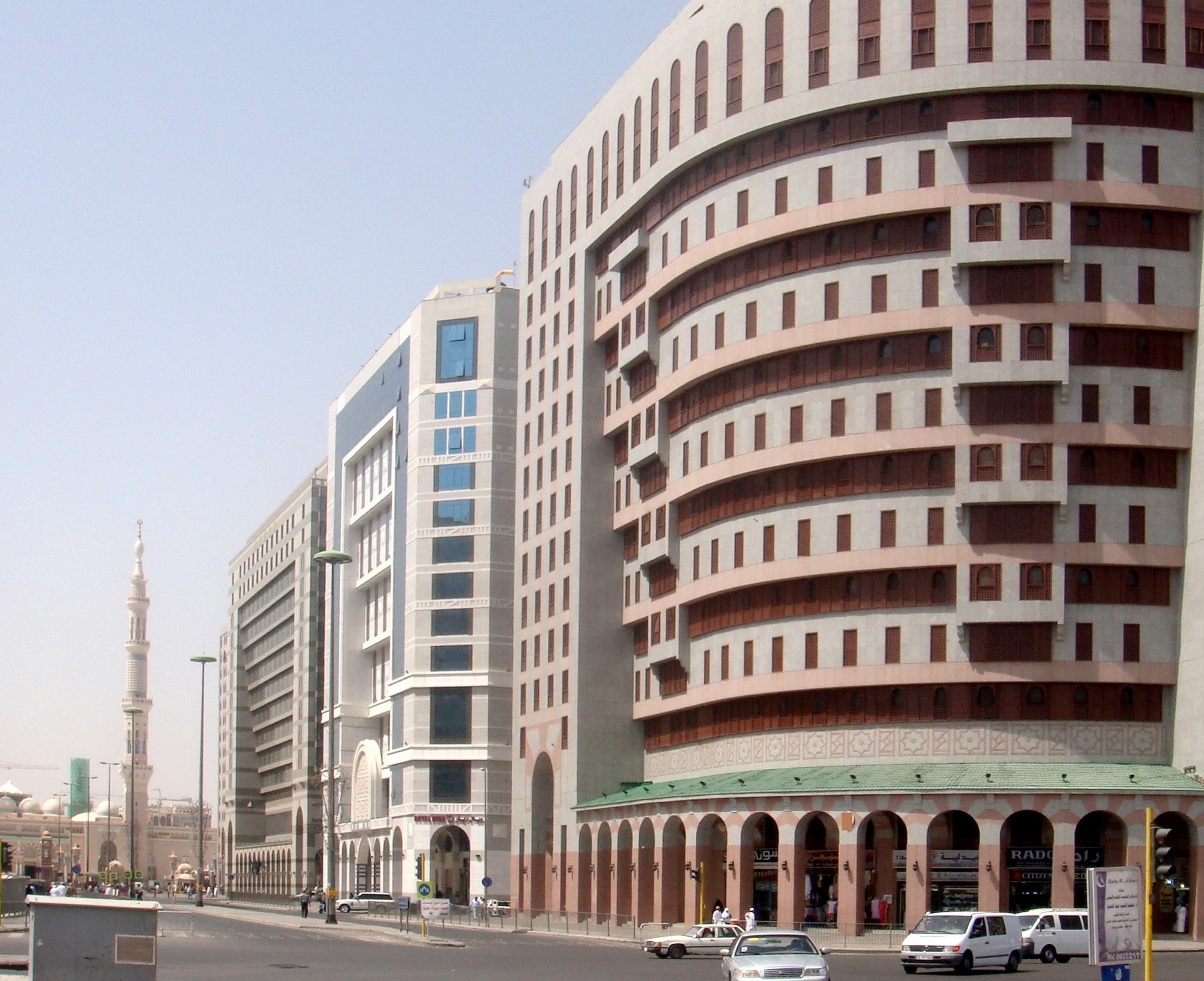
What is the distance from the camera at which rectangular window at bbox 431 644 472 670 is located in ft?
412

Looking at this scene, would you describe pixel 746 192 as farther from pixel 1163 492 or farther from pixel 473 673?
pixel 473 673

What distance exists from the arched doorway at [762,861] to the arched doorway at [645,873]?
741 cm

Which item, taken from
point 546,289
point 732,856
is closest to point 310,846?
point 546,289

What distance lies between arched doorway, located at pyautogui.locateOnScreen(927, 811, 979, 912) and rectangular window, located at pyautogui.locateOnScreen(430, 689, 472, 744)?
5490 cm

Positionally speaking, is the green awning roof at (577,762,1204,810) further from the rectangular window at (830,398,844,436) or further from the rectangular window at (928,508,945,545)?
the rectangular window at (830,398,844,436)

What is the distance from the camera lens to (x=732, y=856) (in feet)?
267

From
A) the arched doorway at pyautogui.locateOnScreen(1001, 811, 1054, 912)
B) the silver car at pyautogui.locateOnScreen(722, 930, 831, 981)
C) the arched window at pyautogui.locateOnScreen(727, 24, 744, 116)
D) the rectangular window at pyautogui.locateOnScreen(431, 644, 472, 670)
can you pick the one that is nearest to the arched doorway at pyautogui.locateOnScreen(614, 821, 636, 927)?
the arched doorway at pyautogui.locateOnScreen(1001, 811, 1054, 912)

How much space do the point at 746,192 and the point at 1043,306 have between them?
54.7ft

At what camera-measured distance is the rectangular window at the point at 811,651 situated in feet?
263

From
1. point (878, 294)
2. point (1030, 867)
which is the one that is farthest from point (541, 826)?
point (878, 294)

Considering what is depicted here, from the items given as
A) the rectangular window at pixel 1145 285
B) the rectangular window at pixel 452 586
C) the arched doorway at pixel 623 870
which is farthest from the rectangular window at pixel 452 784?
the rectangular window at pixel 1145 285

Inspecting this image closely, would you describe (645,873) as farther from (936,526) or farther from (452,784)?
(452,784)

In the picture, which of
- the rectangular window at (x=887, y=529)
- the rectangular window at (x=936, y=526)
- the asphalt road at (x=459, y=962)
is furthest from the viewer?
the rectangular window at (x=887, y=529)

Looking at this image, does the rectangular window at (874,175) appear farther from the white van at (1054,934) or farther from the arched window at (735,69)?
the white van at (1054,934)
